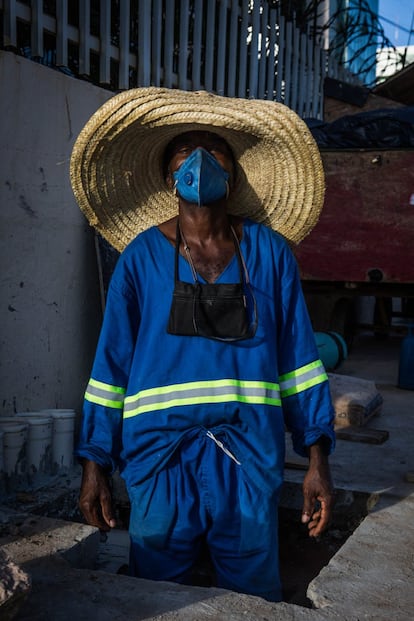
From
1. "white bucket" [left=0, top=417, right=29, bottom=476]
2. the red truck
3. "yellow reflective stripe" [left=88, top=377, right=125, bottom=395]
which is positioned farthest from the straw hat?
the red truck

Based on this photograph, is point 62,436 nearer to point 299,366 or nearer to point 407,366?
point 299,366

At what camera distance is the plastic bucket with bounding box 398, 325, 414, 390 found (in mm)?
6363

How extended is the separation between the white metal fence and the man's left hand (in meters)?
2.62

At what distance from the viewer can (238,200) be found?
8.54ft

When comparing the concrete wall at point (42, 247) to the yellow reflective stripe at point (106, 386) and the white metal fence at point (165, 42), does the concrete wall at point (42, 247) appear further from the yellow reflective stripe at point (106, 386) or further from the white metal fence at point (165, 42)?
the yellow reflective stripe at point (106, 386)

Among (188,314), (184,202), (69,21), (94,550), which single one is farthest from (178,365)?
(69,21)

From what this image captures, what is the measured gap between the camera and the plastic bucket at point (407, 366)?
636 cm

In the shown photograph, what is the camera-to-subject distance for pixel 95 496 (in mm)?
2158

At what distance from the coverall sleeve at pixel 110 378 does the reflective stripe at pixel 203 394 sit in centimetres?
8

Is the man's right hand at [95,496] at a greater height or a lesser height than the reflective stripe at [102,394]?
lesser

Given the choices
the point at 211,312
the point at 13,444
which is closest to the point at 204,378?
the point at 211,312

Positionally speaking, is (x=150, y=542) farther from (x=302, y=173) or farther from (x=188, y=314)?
(x=302, y=173)

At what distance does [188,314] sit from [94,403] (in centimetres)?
41

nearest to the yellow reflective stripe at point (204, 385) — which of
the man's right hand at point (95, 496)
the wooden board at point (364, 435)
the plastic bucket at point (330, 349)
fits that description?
the man's right hand at point (95, 496)
